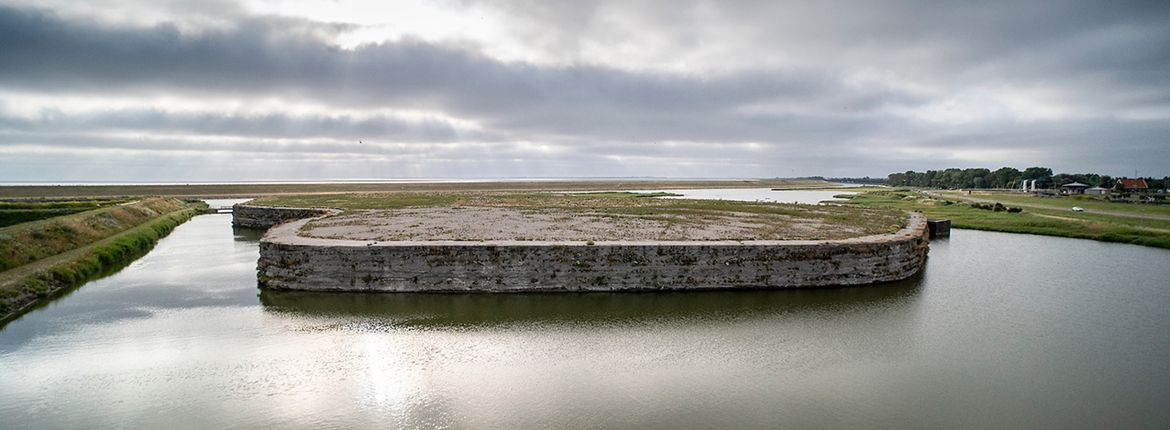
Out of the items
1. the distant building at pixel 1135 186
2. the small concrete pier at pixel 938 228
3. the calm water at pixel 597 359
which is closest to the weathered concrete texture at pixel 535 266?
the calm water at pixel 597 359

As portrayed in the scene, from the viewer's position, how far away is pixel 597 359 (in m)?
11.7

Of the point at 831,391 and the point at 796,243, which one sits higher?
the point at 796,243

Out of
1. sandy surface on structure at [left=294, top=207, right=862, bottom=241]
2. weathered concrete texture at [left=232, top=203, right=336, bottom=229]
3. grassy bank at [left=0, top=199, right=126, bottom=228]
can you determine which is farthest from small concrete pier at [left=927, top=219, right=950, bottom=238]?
grassy bank at [left=0, top=199, right=126, bottom=228]

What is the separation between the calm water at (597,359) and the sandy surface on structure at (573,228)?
4112 millimetres

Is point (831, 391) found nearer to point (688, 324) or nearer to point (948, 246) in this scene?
point (688, 324)

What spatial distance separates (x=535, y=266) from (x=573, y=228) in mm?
7546

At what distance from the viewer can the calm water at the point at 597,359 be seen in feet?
30.2

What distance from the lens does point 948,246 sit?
30.6 m

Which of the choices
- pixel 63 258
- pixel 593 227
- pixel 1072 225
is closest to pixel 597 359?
pixel 593 227

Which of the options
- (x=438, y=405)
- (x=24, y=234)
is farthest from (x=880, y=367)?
(x=24, y=234)

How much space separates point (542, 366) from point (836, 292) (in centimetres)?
1102

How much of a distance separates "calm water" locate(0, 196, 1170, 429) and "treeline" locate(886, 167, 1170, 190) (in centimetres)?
12270

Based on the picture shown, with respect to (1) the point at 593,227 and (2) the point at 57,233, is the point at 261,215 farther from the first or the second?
(1) the point at 593,227

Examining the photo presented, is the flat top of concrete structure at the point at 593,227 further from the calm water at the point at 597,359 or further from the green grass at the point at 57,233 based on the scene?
the green grass at the point at 57,233
